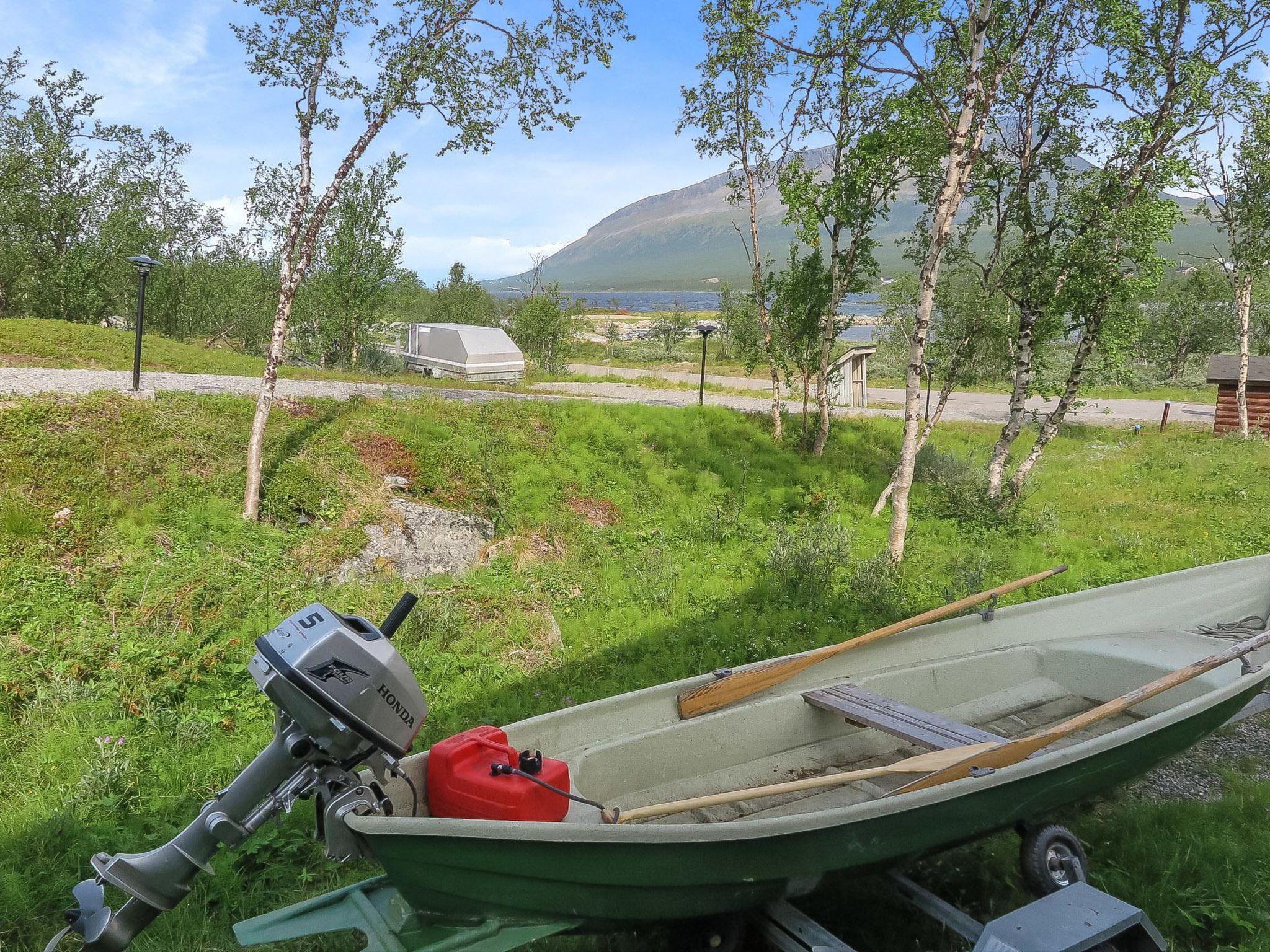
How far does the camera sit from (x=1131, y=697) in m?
4.20

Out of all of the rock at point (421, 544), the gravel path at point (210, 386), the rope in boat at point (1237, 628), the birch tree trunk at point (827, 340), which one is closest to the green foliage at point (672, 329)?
the gravel path at point (210, 386)

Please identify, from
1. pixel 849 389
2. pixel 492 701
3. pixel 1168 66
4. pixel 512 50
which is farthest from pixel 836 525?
pixel 849 389

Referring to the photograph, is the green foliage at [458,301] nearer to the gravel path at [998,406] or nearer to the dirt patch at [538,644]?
the gravel path at [998,406]

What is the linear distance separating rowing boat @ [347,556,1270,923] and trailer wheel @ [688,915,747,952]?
256 mm

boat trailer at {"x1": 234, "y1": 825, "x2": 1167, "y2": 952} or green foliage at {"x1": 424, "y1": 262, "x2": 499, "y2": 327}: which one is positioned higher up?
green foliage at {"x1": 424, "y1": 262, "x2": 499, "y2": 327}

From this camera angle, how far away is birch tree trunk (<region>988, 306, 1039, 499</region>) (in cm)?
1109

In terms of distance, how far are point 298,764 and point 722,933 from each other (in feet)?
6.31

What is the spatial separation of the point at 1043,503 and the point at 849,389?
42.0 ft

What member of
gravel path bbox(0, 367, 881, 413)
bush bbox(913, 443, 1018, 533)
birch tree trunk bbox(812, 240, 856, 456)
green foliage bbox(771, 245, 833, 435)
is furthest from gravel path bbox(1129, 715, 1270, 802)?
gravel path bbox(0, 367, 881, 413)

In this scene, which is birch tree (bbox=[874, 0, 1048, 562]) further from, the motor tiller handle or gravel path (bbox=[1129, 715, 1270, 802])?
the motor tiller handle

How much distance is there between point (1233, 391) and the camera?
66.7 feet

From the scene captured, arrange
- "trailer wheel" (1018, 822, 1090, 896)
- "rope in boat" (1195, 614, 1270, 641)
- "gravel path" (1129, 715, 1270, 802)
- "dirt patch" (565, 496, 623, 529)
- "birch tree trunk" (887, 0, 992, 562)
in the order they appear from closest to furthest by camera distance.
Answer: "trailer wheel" (1018, 822, 1090, 896)
"gravel path" (1129, 715, 1270, 802)
"rope in boat" (1195, 614, 1270, 641)
"birch tree trunk" (887, 0, 992, 562)
"dirt patch" (565, 496, 623, 529)

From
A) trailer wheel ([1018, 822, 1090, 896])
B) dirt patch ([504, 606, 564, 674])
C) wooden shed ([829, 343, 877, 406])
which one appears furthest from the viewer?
wooden shed ([829, 343, 877, 406])

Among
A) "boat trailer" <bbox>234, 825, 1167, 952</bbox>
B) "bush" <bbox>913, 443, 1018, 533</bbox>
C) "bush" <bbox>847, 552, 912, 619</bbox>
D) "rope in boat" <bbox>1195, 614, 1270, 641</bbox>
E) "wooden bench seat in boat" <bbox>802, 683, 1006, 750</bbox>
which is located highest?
"bush" <bbox>913, 443, 1018, 533</bbox>
